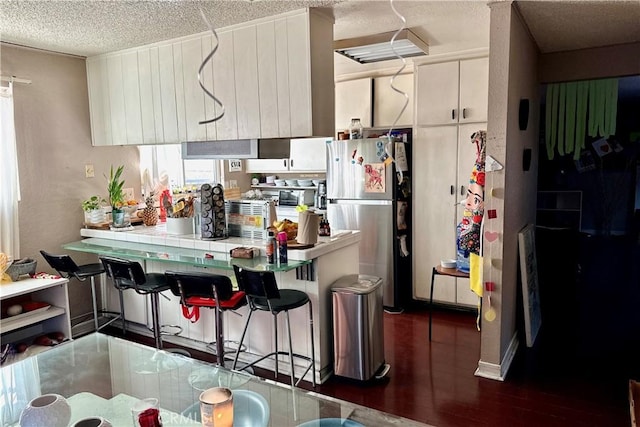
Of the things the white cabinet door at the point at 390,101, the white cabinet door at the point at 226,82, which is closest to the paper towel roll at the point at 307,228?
the white cabinet door at the point at 226,82

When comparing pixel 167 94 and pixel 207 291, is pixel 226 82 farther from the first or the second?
pixel 207 291

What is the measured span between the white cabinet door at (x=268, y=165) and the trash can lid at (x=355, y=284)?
2607 mm

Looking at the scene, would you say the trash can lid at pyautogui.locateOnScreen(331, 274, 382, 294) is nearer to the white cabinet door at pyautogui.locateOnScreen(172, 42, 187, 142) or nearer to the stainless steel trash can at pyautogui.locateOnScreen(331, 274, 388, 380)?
the stainless steel trash can at pyautogui.locateOnScreen(331, 274, 388, 380)

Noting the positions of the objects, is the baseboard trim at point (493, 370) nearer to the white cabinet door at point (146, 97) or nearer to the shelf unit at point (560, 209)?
the shelf unit at point (560, 209)

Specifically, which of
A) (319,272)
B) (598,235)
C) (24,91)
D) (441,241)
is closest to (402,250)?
(441,241)

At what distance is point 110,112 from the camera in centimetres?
409

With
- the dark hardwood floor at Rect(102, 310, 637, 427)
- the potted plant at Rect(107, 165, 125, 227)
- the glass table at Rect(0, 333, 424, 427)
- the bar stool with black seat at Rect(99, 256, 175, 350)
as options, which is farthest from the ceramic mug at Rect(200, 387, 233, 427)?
the potted plant at Rect(107, 165, 125, 227)

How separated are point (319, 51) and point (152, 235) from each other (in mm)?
1919

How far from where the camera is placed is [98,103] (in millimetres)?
4148

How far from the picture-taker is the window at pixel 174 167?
4668 mm

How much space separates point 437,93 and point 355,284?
2212 mm

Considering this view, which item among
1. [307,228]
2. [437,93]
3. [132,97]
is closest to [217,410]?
[307,228]

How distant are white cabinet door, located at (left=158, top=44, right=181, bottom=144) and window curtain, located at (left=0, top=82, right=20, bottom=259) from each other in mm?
1098

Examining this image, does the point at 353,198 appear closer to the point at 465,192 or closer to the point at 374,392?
the point at 465,192
